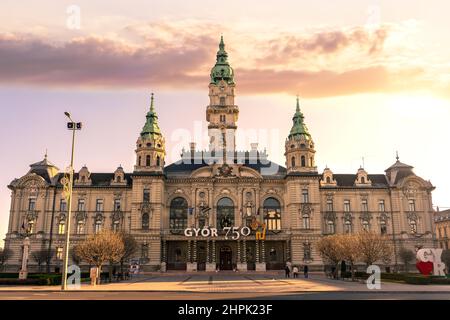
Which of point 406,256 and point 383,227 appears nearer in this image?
point 406,256

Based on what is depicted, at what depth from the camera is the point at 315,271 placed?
7919 cm

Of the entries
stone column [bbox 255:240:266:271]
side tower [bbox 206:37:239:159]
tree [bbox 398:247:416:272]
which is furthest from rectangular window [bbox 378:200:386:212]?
side tower [bbox 206:37:239:159]

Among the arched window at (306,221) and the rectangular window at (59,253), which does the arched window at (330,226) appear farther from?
the rectangular window at (59,253)

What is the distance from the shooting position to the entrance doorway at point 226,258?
8375 cm

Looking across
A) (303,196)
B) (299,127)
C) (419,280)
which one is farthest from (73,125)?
(299,127)

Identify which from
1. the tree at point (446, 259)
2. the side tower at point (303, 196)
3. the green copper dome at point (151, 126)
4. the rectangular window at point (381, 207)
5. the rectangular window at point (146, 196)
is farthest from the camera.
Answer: the green copper dome at point (151, 126)

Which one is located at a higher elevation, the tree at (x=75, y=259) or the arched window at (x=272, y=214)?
the arched window at (x=272, y=214)

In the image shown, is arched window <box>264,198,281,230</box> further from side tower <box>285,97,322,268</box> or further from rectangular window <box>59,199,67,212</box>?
rectangular window <box>59,199,67,212</box>

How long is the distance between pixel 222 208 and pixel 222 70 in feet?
120

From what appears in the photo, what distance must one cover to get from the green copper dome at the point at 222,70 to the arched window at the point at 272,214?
3277cm

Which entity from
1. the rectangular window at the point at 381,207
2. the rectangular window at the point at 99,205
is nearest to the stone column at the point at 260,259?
the rectangular window at the point at 381,207

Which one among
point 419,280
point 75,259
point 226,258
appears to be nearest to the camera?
point 419,280

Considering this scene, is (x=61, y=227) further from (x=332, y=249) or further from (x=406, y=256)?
(x=406, y=256)

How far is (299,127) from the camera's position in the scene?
89.1 metres
